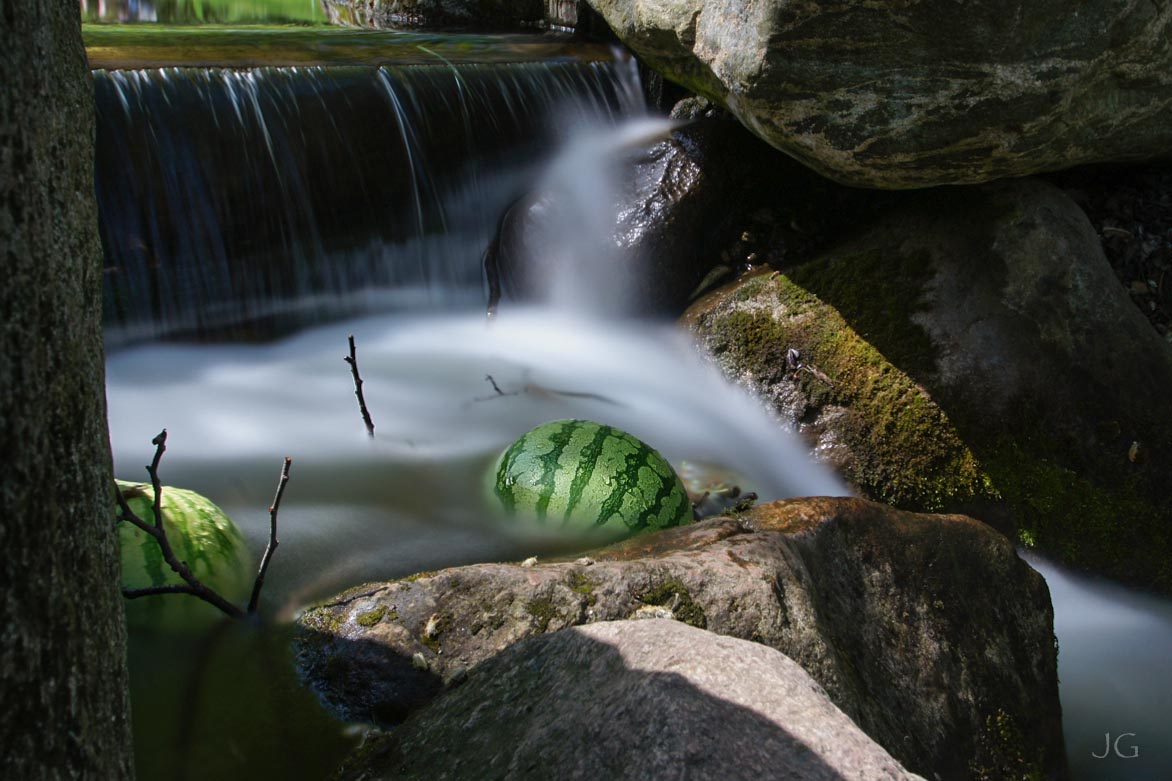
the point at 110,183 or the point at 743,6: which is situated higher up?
the point at 743,6

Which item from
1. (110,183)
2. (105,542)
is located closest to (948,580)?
(105,542)

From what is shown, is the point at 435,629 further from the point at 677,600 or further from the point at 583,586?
the point at 677,600

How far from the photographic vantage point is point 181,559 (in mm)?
2891

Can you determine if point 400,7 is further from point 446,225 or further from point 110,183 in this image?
point 110,183

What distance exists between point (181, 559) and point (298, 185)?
4.39m

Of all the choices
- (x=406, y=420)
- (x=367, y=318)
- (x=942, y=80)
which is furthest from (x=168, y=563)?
(x=367, y=318)

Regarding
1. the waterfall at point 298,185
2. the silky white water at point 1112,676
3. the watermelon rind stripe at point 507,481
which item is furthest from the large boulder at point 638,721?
the waterfall at point 298,185

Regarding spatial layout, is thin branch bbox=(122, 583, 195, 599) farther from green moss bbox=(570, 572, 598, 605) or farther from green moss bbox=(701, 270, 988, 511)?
green moss bbox=(701, 270, 988, 511)

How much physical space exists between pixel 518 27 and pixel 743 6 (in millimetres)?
7682

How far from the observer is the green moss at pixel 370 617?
106 inches

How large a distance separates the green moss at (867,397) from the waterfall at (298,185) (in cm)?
252

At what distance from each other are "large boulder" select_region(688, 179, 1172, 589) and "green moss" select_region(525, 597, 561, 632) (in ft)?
9.18

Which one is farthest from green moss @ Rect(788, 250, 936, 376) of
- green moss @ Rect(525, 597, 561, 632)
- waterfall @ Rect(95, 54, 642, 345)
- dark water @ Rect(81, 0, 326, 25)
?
dark water @ Rect(81, 0, 326, 25)

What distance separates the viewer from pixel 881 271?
17.7ft
